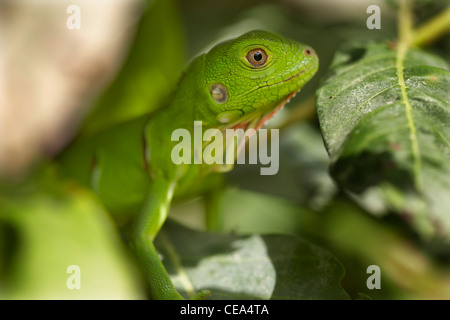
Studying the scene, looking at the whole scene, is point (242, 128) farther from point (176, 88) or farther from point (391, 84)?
point (391, 84)

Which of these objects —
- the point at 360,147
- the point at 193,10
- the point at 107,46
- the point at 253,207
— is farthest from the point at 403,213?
the point at 107,46

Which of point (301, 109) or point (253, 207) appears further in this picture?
point (253, 207)

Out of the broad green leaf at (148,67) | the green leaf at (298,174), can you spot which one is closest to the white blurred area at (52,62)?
the broad green leaf at (148,67)

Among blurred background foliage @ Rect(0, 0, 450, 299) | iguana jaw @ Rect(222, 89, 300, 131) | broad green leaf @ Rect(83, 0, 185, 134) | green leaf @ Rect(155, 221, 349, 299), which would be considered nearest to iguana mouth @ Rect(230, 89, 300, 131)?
iguana jaw @ Rect(222, 89, 300, 131)

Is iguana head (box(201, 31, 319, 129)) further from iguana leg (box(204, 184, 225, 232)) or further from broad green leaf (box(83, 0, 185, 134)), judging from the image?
broad green leaf (box(83, 0, 185, 134))

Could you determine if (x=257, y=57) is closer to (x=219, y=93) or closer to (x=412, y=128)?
(x=219, y=93)

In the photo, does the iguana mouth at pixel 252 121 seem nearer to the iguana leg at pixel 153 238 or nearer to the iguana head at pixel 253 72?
→ the iguana head at pixel 253 72
